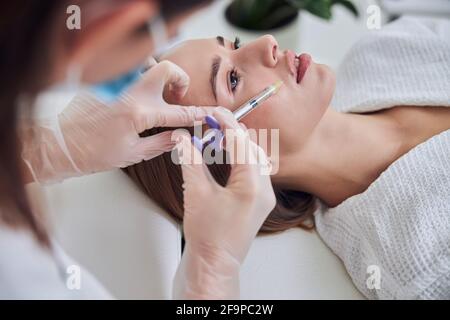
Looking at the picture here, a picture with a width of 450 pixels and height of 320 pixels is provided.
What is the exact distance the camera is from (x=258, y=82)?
839mm

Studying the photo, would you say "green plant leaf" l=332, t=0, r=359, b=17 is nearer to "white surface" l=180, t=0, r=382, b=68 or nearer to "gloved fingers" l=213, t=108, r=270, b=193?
"white surface" l=180, t=0, r=382, b=68

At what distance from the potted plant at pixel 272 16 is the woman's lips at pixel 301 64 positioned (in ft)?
0.86

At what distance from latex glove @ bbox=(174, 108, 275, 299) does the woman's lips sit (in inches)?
8.0

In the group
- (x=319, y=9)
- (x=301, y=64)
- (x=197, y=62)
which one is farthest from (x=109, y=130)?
(x=319, y=9)

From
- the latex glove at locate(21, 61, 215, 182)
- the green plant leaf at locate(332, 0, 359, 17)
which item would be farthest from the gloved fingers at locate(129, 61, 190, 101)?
the green plant leaf at locate(332, 0, 359, 17)

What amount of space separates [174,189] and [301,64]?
287 mm

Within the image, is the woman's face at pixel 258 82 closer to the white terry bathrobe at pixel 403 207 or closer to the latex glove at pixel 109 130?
the latex glove at pixel 109 130

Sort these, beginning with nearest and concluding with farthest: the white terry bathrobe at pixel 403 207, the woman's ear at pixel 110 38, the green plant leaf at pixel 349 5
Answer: the woman's ear at pixel 110 38
the white terry bathrobe at pixel 403 207
the green plant leaf at pixel 349 5

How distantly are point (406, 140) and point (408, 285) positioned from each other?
0.29 metres

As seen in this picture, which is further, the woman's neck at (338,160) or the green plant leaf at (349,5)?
the green plant leaf at (349,5)

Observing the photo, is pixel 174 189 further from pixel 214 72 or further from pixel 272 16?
pixel 272 16

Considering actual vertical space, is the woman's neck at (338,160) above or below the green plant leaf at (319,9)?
below

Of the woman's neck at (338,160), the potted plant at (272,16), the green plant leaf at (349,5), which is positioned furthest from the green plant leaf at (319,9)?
the woman's neck at (338,160)

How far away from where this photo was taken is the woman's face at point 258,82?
32.9 inches
